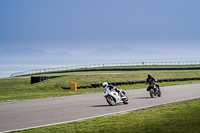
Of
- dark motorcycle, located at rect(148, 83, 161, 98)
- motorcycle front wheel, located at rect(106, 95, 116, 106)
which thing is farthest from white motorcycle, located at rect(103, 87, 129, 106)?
dark motorcycle, located at rect(148, 83, 161, 98)

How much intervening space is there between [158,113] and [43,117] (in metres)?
4.54

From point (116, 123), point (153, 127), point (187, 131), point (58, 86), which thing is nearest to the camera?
point (187, 131)

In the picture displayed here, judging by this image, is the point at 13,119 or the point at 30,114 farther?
the point at 30,114

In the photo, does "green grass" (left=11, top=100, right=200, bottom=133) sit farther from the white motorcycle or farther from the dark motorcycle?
the dark motorcycle

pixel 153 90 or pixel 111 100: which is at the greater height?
pixel 153 90

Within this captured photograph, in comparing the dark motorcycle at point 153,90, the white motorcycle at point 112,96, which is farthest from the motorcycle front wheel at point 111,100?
the dark motorcycle at point 153,90

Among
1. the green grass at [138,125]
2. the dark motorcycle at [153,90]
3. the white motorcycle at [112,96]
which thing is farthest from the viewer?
the dark motorcycle at [153,90]

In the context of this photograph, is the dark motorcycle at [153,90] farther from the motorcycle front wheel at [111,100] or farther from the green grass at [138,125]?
the green grass at [138,125]

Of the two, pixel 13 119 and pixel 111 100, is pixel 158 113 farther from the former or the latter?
pixel 13 119

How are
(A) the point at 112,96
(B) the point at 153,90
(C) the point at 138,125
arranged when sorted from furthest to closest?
(B) the point at 153,90 < (A) the point at 112,96 < (C) the point at 138,125

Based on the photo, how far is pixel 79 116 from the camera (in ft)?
50.4

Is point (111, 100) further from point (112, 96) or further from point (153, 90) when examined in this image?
point (153, 90)

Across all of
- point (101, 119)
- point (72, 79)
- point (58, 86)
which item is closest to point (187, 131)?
point (101, 119)

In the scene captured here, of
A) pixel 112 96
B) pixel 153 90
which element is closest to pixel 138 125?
pixel 112 96
